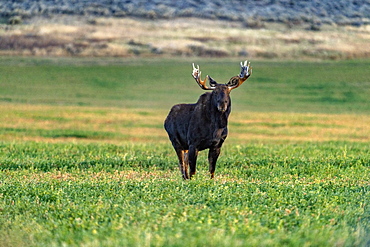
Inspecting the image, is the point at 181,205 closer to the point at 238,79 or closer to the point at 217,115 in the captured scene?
the point at 217,115

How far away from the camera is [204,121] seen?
13.1 meters

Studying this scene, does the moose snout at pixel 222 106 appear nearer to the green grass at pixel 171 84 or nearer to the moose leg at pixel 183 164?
the moose leg at pixel 183 164

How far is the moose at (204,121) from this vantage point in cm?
1275

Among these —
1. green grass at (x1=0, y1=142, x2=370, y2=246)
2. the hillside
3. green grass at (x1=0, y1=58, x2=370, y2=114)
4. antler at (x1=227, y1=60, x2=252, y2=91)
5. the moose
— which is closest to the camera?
green grass at (x1=0, y1=142, x2=370, y2=246)

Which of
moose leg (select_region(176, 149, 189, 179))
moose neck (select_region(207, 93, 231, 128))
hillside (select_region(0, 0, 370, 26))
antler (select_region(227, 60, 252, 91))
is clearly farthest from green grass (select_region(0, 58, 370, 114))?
moose neck (select_region(207, 93, 231, 128))

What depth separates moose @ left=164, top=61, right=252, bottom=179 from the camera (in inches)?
502

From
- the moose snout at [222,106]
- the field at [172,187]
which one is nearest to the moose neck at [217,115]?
the moose snout at [222,106]

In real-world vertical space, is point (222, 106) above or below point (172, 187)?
above

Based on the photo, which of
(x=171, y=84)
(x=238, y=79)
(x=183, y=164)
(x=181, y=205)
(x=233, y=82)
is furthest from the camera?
(x=171, y=84)

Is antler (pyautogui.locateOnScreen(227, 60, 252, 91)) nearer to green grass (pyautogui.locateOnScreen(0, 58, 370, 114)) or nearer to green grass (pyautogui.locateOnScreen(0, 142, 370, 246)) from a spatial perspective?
green grass (pyautogui.locateOnScreen(0, 142, 370, 246))

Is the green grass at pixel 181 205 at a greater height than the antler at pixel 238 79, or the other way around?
the antler at pixel 238 79

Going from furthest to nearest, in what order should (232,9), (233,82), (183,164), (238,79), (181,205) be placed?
1. (232,9)
2. (183,164)
3. (238,79)
4. (233,82)
5. (181,205)

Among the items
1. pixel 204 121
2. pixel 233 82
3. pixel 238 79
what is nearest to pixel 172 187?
pixel 204 121

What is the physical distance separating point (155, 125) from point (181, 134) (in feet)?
85.3
